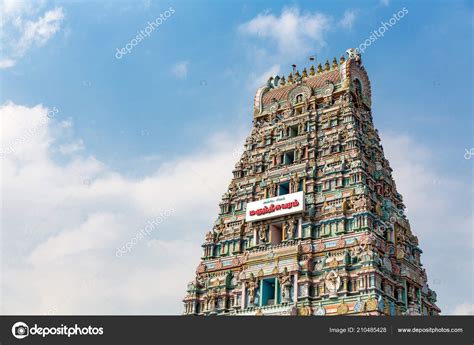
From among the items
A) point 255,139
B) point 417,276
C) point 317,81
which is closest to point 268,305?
point 417,276

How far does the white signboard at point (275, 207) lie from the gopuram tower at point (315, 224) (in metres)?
Result: 0.08

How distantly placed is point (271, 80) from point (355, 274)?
2310 centimetres

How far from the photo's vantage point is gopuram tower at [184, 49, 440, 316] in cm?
4331

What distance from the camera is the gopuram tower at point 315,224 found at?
43.3m
